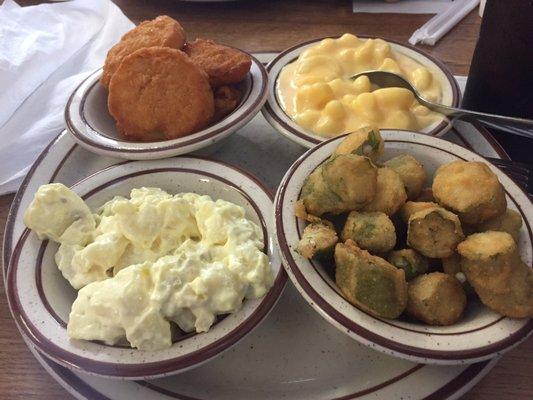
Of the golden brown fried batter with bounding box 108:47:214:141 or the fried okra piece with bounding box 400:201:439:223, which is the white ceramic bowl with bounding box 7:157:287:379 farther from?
the fried okra piece with bounding box 400:201:439:223

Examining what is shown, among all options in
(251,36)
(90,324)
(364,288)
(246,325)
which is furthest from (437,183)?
(251,36)

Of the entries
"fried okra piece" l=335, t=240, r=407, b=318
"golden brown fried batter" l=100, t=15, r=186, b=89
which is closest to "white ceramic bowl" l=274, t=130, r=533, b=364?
"fried okra piece" l=335, t=240, r=407, b=318

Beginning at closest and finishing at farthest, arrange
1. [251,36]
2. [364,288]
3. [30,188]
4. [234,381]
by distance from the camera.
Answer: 1. [364,288]
2. [234,381]
3. [30,188]
4. [251,36]

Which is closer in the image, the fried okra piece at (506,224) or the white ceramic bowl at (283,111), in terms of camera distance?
the fried okra piece at (506,224)

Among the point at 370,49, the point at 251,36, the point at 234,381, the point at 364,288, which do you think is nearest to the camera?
the point at 364,288

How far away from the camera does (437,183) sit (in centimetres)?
98

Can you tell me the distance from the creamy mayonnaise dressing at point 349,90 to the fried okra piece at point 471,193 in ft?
1.29

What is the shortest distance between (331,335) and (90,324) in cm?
46

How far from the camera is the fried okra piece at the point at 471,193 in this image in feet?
2.98

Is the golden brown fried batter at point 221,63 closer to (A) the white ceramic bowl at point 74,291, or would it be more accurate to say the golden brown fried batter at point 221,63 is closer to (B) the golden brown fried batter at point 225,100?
(B) the golden brown fried batter at point 225,100

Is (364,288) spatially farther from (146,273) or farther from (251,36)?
(251,36)

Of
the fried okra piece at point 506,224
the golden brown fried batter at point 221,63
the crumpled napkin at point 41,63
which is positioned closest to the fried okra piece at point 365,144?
the fried okra piece at point 506,224

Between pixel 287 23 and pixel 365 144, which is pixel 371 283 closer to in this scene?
pixel 365 144

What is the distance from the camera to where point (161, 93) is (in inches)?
51.2
